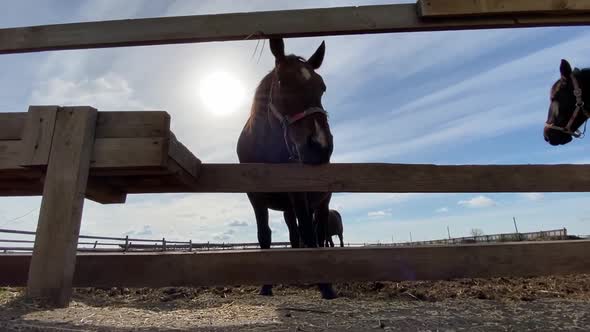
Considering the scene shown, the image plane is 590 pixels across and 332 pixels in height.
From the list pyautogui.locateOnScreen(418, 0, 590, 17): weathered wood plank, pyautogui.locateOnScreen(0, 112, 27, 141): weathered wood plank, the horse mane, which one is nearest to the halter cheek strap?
the horse mane

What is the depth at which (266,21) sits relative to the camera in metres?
2.31

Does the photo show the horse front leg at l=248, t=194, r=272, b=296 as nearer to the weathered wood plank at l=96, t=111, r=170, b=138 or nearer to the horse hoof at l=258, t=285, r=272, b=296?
the horse hoof at l=258, t=285, r=272, b=296

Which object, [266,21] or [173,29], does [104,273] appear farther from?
[266,21]

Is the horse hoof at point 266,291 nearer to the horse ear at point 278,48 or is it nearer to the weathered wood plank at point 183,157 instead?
the weathered wood plank at point 183,157

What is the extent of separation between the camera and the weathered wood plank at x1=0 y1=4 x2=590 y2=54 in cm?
230

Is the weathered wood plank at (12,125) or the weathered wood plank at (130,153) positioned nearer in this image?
the weathered wood plank at (130,153)

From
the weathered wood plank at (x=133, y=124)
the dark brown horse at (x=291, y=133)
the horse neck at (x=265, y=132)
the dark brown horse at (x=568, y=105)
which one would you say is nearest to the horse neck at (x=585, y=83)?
the dark brown horse at (x=568, y=105)

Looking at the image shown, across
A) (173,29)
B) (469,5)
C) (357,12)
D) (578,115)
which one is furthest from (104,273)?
(578,115)

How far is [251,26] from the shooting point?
7.63ft

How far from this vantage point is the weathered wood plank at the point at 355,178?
2402mm

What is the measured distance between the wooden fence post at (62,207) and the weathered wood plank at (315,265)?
11.9 inches

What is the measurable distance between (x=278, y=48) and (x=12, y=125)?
2.06 meters

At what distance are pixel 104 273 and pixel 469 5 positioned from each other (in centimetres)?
262

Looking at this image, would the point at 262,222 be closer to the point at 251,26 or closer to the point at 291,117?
the point at 291,117
